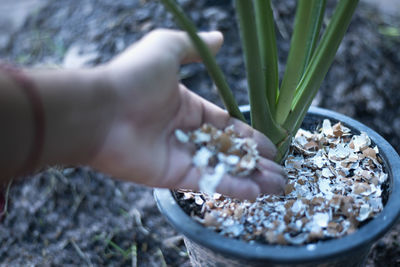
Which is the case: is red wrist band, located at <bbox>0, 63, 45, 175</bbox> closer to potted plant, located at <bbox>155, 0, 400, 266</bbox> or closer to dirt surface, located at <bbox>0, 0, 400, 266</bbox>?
potted plant, located at <bbox>155, 0, 400, 266</bbox>

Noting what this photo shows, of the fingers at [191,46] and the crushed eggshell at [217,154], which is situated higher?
the fingers at [191,46]

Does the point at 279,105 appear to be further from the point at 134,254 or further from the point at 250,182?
the point at 134,254

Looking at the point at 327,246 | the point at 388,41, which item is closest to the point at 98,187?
the point at 327,246

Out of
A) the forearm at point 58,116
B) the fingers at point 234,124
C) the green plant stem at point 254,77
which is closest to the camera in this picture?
the forearm at point 58,116

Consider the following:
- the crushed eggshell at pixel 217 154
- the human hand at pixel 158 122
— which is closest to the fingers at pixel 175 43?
the human hand at pixel 158 122

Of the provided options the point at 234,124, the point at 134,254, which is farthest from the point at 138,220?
the point at 234,124

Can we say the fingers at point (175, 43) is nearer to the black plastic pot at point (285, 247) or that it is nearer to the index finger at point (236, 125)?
the index finger at point (236, 125)

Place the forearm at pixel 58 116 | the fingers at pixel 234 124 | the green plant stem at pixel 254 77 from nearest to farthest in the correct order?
the forearm at pixel 58 116, the green plant stem at pixel 254 77, the fingers at pixel 234 124

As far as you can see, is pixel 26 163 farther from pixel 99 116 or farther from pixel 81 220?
pixel 81 220
